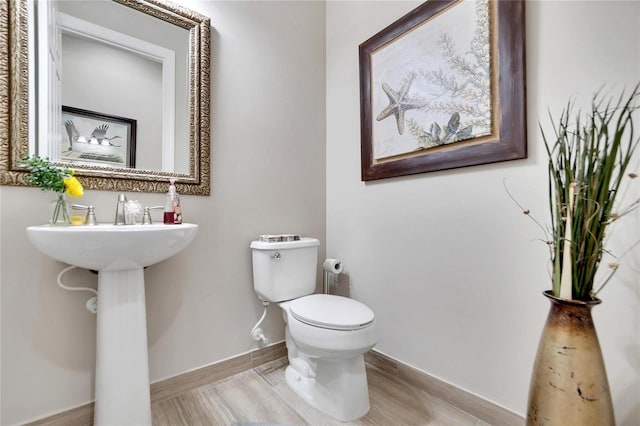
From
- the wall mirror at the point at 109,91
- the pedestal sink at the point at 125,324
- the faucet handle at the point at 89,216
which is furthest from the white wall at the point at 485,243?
the faucet handle at the point at 89,216

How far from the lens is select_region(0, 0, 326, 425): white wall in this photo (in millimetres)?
1073

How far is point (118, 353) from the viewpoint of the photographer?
102cm

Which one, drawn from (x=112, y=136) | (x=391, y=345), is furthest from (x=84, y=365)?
(x=391, y=345)

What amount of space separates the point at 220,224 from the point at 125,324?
0.62 metres

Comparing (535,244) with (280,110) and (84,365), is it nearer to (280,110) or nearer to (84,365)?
(280,110)

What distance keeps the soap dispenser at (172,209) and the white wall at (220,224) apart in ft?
0.32

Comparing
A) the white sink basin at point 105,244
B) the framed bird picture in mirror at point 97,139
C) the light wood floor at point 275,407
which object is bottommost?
the light wood floor at point 275,407

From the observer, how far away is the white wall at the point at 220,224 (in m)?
1.07

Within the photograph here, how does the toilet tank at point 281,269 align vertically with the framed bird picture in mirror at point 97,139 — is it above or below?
below

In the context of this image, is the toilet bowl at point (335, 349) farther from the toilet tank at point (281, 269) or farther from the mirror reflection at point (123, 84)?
the mirror reflection at point (123, 84)

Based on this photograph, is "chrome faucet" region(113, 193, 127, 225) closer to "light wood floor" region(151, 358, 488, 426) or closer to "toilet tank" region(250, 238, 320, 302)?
"toilet tank" region(250, 238, 320, 302)

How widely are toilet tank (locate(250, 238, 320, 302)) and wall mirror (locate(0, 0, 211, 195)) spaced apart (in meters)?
0.44

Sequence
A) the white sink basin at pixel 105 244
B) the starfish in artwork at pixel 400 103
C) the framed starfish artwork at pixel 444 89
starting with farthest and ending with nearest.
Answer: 1. the starfish in artwork at pixel 400 103
2. the framed starfish artwork at pixel 444 89
3. the white sink basin at pixel 105 244

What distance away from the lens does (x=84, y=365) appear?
118 cm
